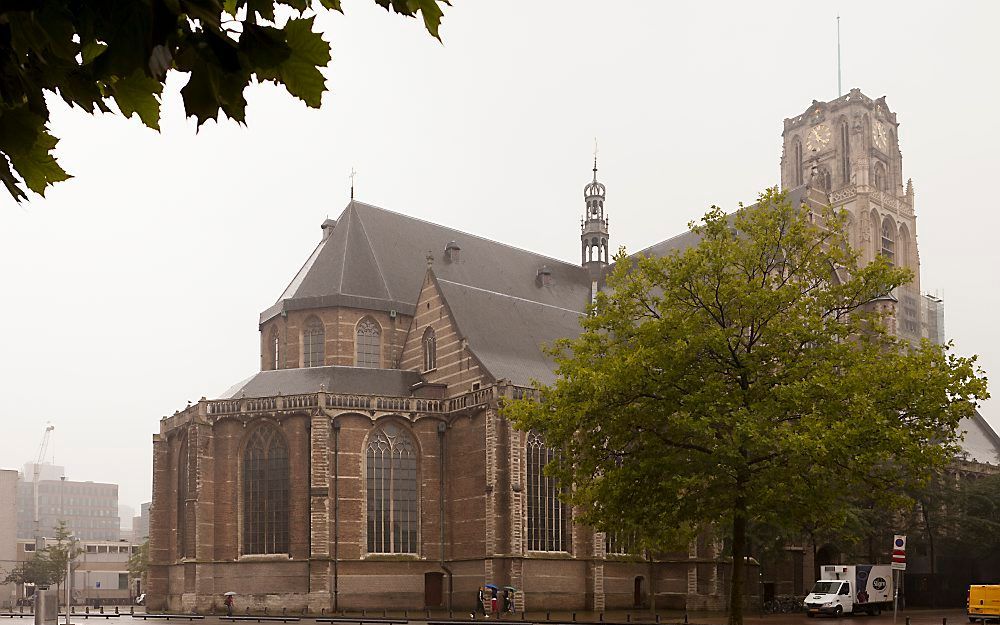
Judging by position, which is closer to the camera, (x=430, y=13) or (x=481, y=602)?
(x=430, y=13)

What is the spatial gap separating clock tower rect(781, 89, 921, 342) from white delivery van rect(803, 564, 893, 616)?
42832mm

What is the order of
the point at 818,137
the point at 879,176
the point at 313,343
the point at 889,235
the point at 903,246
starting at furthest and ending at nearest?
the point at 903,246 → the point at 818,137 → the point at 889,235 → the point at 879,176 → the point at 313,343

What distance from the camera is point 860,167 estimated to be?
284 feet

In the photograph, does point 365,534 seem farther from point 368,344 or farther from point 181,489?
point 368,344

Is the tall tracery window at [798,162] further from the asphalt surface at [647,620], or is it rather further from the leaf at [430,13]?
the leaf at [430,13]

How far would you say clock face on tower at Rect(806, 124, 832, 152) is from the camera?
8894 cm

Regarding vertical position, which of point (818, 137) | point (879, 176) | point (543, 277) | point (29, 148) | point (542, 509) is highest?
point (818, 137)

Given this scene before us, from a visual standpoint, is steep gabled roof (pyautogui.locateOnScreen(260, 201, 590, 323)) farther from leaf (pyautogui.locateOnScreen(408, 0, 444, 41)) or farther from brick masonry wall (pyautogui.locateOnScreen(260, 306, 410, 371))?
leaf (pyautogui.locateOnScreen(408, 0, 444, 41))

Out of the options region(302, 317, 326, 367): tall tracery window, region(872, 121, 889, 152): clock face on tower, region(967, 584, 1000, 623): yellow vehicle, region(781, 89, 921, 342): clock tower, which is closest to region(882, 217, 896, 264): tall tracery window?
region(781, 89, 921, 342): clock tower

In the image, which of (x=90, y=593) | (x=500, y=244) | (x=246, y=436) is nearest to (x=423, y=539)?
(x=246, y=436)

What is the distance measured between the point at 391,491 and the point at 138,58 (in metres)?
50.0

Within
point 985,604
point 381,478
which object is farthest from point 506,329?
point 985,604

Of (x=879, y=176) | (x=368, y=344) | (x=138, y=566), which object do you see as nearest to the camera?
(x=368, y=344)

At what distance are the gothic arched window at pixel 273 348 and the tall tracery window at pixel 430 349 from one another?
8.51 metres
